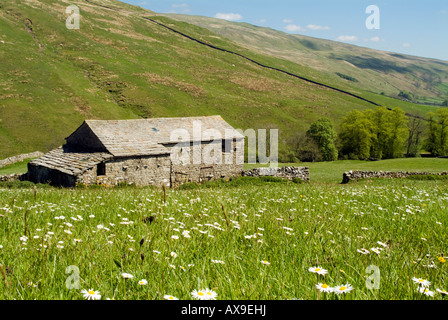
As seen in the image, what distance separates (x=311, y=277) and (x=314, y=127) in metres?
72.8

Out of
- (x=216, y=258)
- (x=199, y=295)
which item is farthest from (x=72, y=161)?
(x=199, y=295)

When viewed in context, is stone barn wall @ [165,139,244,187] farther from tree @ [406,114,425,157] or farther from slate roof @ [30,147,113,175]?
tree @ [406,114,425,157]

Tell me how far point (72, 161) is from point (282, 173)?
23631 millimetres

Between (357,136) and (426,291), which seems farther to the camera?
(357,136)

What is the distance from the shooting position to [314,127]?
7238cm

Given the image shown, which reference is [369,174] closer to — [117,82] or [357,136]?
[357,136]

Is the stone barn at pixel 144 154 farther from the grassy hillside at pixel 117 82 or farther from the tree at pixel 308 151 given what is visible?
the tree at pixel 308 151

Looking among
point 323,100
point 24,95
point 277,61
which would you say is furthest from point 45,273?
point 277,61

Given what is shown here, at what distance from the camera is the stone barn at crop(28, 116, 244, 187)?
2888 centimetres

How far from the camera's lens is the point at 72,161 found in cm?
2939

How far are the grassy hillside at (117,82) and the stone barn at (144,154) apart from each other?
31.1 meters

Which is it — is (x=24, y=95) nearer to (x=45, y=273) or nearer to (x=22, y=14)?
(x=22, y=14)

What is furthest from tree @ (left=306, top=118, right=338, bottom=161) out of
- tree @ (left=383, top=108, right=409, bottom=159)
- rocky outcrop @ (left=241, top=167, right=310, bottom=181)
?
rocky outcrop @ (left=241, top=167, right=310, bottom=181)

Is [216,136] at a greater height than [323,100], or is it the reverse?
[323,100]
